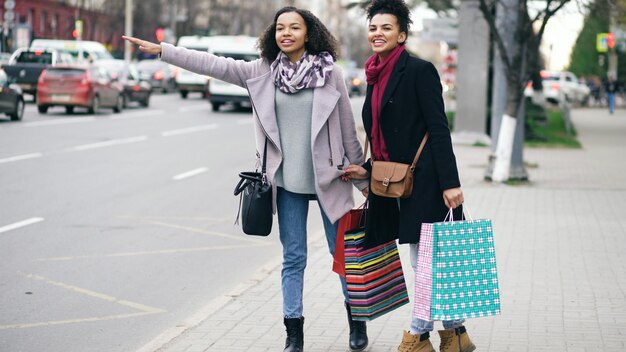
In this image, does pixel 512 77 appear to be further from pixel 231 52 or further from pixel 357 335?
pixel 231 52

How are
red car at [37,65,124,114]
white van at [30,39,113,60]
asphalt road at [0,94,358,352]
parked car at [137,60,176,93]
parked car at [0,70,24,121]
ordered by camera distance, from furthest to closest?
parked car at [137,60,176,93] → white van at [30,39,113,60] → red car at [37,65,124,114] → parked car at [0,70,24,121] → asphalt road at [0,94,358,352]

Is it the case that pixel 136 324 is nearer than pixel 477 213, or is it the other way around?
pixel 136 324

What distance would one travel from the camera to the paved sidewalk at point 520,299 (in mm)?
6172

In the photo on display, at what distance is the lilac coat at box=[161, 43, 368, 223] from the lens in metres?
5.58

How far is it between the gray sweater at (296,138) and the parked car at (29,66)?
108 ft

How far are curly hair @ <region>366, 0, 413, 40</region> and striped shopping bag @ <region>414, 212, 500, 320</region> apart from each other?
101cm

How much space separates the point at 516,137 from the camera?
54.1 feet

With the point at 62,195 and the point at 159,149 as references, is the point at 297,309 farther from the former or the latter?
the point at 159,149

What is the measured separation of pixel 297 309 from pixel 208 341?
2.16 ft

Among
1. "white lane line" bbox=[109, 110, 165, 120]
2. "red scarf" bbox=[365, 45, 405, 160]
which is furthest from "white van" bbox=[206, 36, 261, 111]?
"red scarf" bbox=[365, 45, 405, 160]

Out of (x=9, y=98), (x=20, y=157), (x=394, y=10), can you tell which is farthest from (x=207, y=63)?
(x=9, y=98)

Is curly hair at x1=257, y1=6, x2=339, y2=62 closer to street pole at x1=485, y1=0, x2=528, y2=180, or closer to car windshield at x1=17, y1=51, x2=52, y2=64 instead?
street pole at x1=485, y1=0, x2=528, y2=180

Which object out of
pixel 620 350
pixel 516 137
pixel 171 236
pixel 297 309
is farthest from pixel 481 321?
pixel 516 137

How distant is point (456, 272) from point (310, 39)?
142cm
